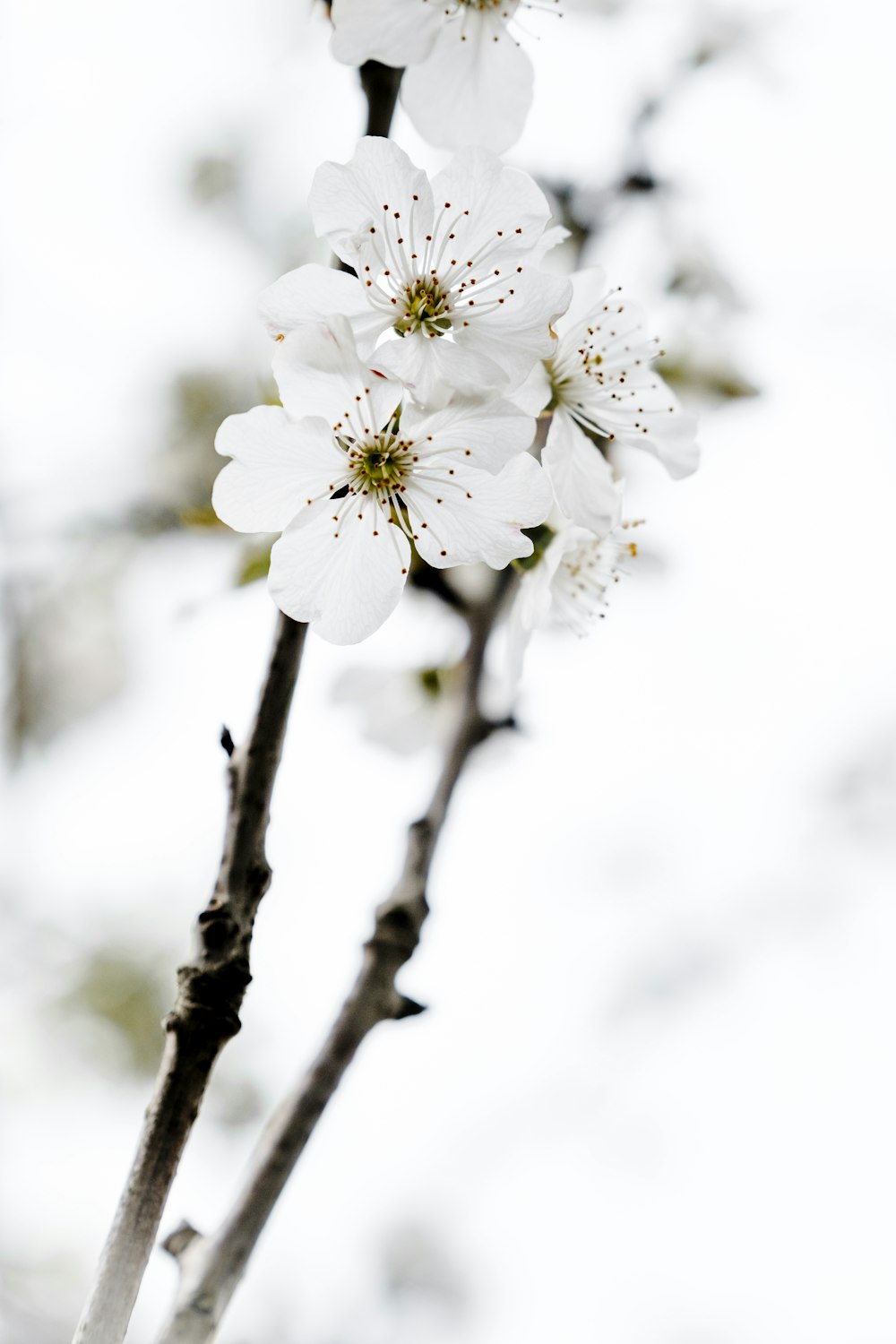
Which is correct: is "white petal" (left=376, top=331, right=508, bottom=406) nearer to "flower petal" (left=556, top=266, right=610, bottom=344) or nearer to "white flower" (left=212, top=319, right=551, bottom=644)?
"white flower" (left=212, top=319, right=551, bottom=644)

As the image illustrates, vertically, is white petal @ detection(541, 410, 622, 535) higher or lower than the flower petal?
lower

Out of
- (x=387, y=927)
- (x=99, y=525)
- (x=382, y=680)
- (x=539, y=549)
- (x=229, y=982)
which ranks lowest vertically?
(x=229, y=982)

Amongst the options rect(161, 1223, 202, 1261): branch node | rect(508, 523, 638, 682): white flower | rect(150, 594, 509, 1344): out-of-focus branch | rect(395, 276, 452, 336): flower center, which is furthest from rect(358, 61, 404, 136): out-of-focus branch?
rect(161, 1223, 202, 1261): branch node

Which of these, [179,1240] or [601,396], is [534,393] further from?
[179,1240]

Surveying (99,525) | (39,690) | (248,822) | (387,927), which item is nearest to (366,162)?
(248,822)

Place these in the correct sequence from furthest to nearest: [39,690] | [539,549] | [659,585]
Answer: [39,690] < [659,585] < [539,549]

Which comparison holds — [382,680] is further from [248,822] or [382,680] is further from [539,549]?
[248,822]
